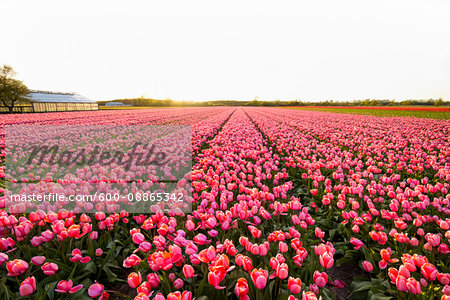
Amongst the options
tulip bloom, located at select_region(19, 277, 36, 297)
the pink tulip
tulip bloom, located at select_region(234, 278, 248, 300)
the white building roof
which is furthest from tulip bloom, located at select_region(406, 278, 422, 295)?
the white building roof

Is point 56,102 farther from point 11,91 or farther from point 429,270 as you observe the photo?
point 429,270

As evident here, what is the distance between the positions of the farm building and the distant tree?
2333 millimetres

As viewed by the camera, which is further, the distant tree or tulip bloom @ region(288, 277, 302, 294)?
the distant tree

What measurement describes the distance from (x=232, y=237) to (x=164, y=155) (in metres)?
3.96

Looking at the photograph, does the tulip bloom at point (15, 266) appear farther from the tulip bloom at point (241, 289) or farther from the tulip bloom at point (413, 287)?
the tulip bloom at point (413, 287)

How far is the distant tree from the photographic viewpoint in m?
49.9

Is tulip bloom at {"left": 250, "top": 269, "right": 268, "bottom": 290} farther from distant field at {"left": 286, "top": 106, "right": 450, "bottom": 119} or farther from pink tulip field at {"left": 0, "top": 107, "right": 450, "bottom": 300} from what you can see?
distant field at {"left": 286, "top": 106, "right": 450, "bottom": 119}

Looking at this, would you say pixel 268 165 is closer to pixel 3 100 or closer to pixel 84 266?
pixel 84 266

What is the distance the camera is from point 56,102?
56156 mm

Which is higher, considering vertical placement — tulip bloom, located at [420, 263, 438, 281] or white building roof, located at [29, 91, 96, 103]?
white building roof, located at [29, 91, 96, 103]

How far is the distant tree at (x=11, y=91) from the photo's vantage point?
164ft

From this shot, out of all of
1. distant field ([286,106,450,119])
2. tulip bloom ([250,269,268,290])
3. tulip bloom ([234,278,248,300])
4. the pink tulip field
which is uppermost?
distant field ([286,106,450,119])

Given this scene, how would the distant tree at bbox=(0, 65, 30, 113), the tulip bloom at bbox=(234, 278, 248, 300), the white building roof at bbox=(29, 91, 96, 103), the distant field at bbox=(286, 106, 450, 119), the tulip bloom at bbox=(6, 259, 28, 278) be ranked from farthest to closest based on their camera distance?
the white building roof at bbox=(29, 91, 96, 103), the distant tree at bbox=(0, 65, 30, 113), the distant field at bbox=(286, 106, 450, 119), the tulip bloom at bbox=(6, 259, 28, 278), the tulip bloom at bbox=(234, 278, 248, 300)

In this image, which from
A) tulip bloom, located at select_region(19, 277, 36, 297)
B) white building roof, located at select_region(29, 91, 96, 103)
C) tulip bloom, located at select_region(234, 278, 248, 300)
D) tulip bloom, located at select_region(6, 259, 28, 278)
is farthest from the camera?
white building roof, located at select_region(29, 91, 96, 103)
